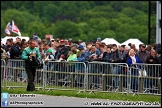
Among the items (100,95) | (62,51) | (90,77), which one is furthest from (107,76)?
(62,51)

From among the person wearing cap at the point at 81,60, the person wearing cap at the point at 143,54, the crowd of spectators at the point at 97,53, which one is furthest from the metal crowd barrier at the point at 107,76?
the person wearing cap at the point at 143,54

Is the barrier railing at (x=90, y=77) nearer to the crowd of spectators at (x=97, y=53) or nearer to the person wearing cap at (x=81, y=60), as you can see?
the person wearing cap at (x=81, y=60)

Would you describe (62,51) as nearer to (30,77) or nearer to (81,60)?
(81,60)

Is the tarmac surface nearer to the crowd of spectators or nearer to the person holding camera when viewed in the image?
the person holding camera

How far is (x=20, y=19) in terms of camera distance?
177 metres

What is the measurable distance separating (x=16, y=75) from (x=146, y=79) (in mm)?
4632

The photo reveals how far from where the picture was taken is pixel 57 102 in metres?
18.9

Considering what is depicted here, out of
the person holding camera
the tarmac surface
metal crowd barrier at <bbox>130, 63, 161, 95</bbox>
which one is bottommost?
the tarmac surface

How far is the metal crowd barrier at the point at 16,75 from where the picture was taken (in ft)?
77.7

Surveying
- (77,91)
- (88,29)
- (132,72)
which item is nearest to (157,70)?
(132,72)

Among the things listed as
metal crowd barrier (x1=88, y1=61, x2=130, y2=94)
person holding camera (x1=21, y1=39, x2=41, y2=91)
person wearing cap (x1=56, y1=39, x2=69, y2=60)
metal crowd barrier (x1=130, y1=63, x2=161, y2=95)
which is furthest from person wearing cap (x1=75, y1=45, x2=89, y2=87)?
metal crowd barrier (x1=130, y1=63, x2=161, y2=95)

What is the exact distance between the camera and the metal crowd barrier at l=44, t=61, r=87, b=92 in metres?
23.0

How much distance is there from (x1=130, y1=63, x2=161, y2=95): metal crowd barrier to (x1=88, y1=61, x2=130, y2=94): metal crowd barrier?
0.29 meters

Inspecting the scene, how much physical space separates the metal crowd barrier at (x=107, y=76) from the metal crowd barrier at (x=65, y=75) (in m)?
0.29
